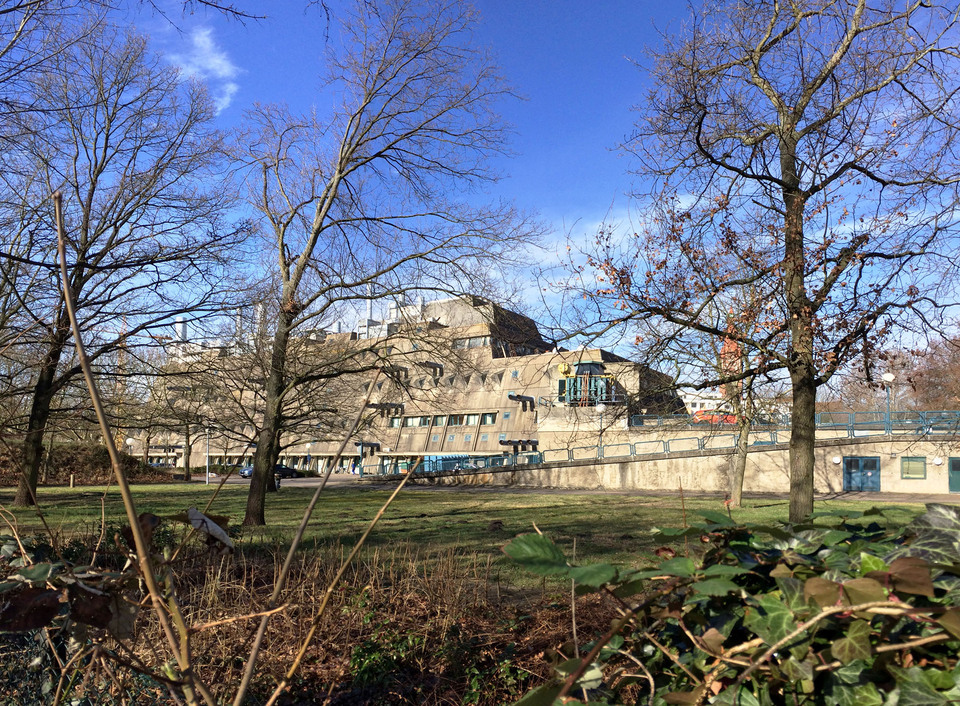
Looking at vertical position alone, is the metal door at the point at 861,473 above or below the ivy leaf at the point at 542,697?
below

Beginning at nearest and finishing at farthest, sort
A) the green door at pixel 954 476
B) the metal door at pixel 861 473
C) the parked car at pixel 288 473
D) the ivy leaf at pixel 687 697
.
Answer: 1. the ivy leaf at pixel 687 697
2. the green door at pixel 954 476
3. the metal door at pixel 861 473
4. the parked car at pixel 288 473

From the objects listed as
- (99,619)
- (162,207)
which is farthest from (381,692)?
(162,207)

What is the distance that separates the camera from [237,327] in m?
14.1

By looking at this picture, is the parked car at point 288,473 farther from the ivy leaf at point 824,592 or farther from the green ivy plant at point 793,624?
the ivy leaf at point 824,592

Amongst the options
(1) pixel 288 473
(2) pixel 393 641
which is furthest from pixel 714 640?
(1) pixel 288 473

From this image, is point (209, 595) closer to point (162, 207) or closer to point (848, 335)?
point (848, 335)

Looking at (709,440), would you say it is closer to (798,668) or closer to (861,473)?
(861,473)

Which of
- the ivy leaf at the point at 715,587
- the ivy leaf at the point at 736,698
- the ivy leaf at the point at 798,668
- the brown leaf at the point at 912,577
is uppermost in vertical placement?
the brown leaf at the point at 912,577

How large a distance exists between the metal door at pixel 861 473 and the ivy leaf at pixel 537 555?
3384cm

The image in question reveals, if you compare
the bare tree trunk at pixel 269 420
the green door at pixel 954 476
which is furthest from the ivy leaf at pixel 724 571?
the green door at pixel 954 476

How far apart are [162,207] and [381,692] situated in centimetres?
1300

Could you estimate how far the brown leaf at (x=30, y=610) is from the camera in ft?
5.00

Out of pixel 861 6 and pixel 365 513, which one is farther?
pixel 365 513

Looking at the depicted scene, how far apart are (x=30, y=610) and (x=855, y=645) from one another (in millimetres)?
1760
